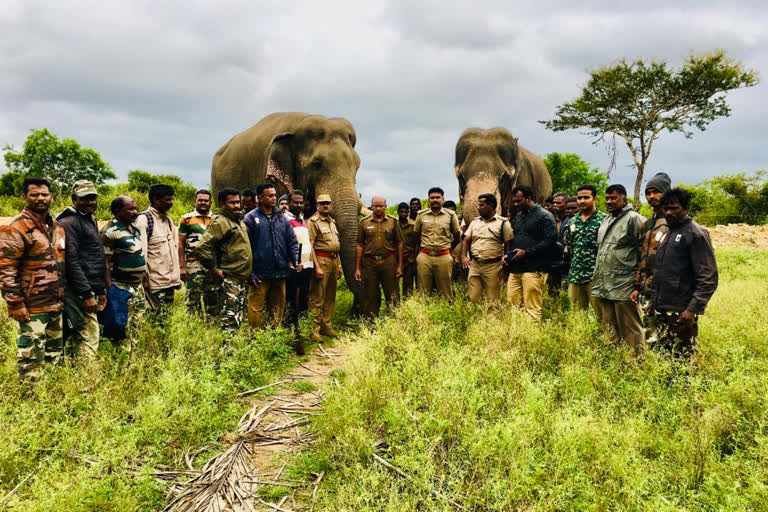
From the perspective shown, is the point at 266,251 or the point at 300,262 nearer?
the point at 266,251

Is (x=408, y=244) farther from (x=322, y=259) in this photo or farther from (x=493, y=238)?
(x=493, y=238)

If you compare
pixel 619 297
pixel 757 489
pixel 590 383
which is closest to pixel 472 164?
pixel 619 297

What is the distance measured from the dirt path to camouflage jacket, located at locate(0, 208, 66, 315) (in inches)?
79.9

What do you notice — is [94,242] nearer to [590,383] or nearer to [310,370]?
[310,370]

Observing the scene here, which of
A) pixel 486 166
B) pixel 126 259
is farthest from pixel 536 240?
pixel 126 259

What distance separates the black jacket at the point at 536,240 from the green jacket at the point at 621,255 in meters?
1.34

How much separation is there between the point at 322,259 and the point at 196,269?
1.94 meters

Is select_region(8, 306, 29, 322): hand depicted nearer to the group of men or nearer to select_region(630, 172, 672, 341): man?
the group of men

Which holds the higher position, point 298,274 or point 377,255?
point 377,255

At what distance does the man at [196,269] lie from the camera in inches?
249

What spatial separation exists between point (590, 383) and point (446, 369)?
139 cm

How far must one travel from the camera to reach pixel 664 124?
26.4m

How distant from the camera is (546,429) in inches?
144

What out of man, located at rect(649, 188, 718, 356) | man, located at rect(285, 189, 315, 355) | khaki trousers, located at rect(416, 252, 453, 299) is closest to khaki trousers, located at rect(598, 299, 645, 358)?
man, located at rect(649, 188, 718, 356)
